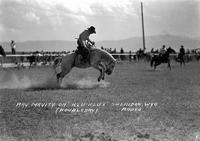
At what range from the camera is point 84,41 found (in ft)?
52.8

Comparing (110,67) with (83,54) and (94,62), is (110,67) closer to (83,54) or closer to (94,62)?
(94,62)

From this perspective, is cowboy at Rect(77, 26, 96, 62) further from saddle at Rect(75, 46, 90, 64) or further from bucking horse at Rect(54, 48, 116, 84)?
bucking horse at Rect(54, 48, 116, 84)

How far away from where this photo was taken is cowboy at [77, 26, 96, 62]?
15953 mm

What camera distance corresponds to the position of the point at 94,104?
10.3m

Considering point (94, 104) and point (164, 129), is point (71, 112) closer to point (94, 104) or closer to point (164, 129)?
point (94, 104)

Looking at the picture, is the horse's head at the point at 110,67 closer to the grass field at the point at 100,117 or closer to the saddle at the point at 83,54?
the saddle at the point at 83,54

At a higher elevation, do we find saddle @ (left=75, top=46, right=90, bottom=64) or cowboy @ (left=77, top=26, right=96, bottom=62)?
cowboy @ (left=77, top=26, right=96, bottom=62)

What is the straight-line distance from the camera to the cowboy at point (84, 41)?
15953 millimetres

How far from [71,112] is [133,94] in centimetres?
387

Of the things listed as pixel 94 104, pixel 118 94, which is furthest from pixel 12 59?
pixel 94 104

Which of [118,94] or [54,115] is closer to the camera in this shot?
[54,115]

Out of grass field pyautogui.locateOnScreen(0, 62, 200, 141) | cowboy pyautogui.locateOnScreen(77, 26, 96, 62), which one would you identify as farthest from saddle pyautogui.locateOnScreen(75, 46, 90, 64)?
grass field pyautogui.locateOnScreen(0, 62, 200, 141)

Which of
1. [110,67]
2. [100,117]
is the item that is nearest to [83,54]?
[110,67]

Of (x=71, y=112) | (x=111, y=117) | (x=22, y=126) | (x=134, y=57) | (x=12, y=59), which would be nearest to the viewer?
(x=22, y=126)
